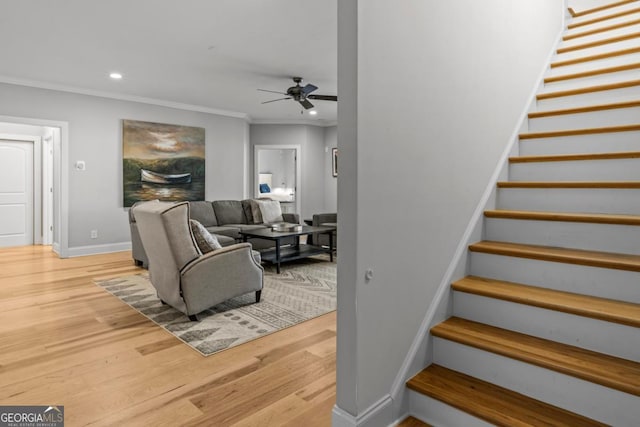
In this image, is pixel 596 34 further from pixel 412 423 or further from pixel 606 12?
pixel 412 423

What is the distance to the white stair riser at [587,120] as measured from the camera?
237 cm

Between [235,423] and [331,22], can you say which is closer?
[235,423]

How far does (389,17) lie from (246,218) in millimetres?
5318

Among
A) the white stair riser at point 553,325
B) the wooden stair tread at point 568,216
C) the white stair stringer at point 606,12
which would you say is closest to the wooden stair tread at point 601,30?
the white stair stringer at point 606,12

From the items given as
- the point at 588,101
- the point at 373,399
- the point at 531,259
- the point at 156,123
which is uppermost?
the point at 156,123

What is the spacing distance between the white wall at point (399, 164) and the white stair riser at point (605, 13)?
209 centimetres

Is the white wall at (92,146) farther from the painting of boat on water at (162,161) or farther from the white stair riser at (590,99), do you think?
the white stair riser at (590,99)

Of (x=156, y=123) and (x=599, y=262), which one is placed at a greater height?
(x=156, y=123)

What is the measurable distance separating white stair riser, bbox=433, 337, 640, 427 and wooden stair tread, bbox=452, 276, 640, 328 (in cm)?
30

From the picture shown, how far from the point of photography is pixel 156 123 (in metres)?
6.57

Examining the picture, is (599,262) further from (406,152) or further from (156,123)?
(156,123)

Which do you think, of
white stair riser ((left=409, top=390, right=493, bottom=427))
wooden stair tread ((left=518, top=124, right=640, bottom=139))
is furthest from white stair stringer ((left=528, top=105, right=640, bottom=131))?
white stair riser ((left=409, top=390, right=493, bottom=427))

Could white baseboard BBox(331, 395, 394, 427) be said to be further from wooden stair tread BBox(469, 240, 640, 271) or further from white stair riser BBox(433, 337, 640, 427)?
wooden stair tread BBox(469, 240, 640, 271)

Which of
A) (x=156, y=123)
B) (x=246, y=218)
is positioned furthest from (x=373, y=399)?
(x=156, y=123)
